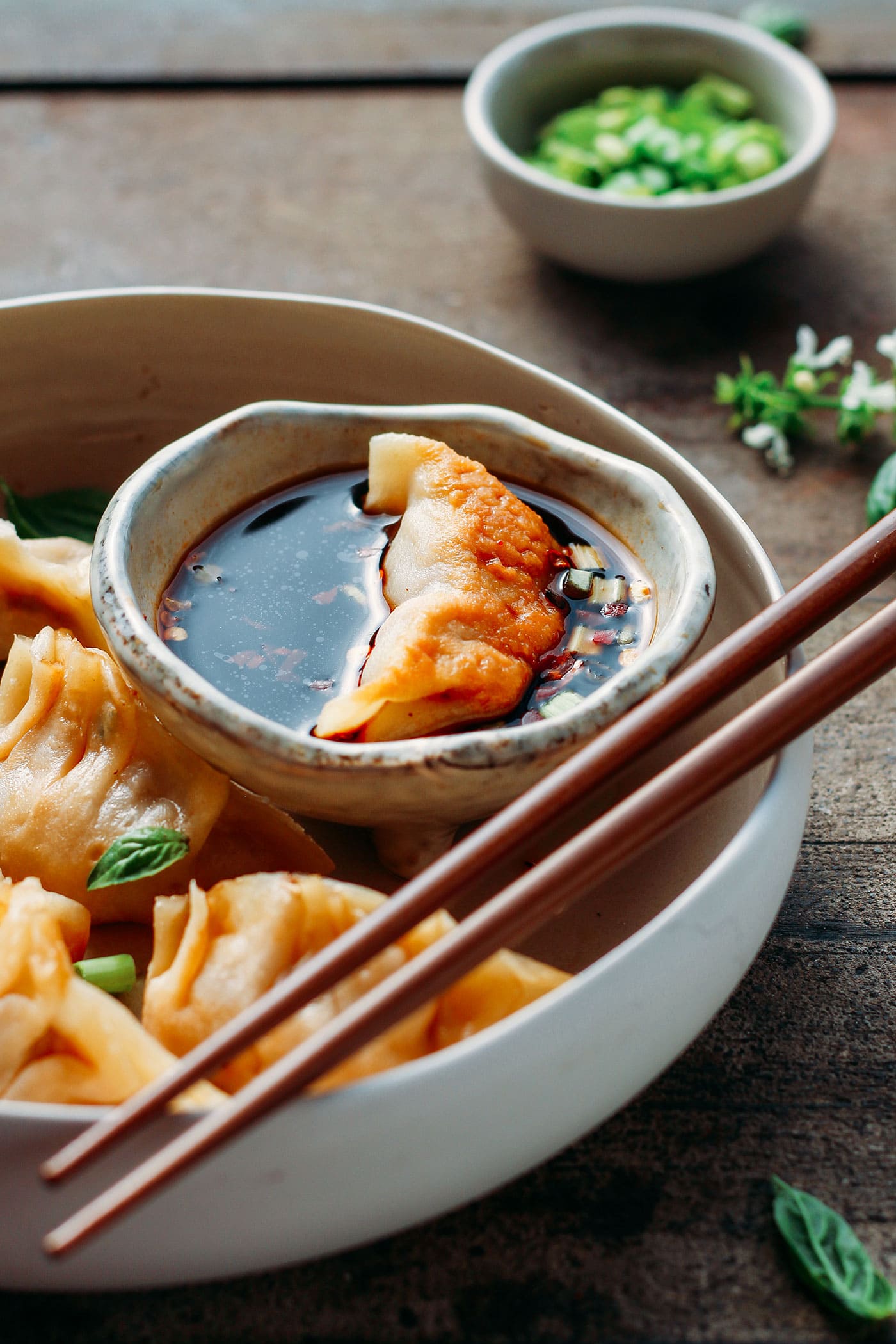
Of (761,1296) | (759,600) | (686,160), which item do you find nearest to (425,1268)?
(761,1296)

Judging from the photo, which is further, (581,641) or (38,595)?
(38,595)

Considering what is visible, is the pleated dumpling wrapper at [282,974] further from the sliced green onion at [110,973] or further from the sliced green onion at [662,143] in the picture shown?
the sliced green onion at [662,143]

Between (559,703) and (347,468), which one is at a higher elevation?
(347,468)

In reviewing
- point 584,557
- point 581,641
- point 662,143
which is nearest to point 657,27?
point 662,143

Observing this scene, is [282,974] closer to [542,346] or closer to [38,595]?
[38,595]

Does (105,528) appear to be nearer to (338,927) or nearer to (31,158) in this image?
(338,927)

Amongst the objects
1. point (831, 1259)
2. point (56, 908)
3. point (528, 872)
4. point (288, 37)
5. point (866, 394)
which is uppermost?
point (288, 37)
